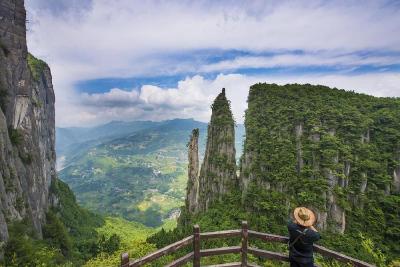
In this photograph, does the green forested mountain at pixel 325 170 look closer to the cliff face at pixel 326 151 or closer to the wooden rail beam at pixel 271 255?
the cliff face at pixel 326 151

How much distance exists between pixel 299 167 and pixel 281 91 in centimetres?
2265

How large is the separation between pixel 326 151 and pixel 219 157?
2769 centimetres

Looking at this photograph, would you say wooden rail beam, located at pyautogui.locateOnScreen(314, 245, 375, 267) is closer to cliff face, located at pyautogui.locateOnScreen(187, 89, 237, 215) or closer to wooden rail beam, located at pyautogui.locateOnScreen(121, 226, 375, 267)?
wooden rail beam, located at pyautogui.locateOnScreen(121, 226, 375, 267)

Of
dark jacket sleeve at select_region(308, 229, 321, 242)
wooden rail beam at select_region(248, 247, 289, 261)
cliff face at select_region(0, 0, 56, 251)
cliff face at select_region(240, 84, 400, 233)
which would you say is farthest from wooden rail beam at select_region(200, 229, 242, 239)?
cliff face at select_region(240, 84, 400, 233)

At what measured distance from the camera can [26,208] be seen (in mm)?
46906

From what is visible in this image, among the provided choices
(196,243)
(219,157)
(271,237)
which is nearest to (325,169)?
(219,157)

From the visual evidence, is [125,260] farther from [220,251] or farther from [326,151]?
[326,151]

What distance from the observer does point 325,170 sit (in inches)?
2375

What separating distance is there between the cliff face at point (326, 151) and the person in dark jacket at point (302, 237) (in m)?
50.7

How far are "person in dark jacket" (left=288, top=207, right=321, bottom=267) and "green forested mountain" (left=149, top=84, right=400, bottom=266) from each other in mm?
39625

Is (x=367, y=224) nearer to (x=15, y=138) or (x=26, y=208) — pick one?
(x=26, y=208)

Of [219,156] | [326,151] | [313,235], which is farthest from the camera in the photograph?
[219,156]

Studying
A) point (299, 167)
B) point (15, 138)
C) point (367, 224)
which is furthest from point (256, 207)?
point (15, 138)

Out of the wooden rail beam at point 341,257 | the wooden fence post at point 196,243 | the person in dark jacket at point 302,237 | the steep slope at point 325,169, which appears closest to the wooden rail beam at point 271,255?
the person in dark jacket at point 302,237
